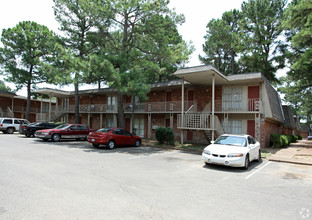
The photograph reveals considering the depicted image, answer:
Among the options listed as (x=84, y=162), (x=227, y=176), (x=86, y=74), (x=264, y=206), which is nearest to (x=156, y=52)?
(x=86, y=74)

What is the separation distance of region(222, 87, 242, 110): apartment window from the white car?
25.8 ft

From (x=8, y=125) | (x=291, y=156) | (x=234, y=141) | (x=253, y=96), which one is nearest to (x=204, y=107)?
(x=253, y=96)

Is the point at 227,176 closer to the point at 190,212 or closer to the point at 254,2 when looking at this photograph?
the point at 190,212

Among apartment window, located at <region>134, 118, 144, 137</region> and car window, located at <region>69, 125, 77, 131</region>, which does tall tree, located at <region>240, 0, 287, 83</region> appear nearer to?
apartment window, located at <region>134, 118, 144, 137</region>

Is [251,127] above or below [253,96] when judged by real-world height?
below

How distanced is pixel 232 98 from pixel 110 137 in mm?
10907

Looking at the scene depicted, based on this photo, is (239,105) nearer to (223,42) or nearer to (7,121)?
(223,42)

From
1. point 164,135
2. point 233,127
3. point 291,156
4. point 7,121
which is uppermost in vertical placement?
point 7,121

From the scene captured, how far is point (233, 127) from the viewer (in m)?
18.4

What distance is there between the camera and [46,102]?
4138 centimetres

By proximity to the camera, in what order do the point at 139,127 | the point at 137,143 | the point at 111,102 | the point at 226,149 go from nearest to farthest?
the point at 226,149 < the point at 137,143 < the point at 139,127 < the point at 111,102

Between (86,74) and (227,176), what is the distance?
12.3m

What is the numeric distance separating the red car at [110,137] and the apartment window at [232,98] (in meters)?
8.84

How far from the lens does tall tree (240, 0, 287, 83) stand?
26891mm
